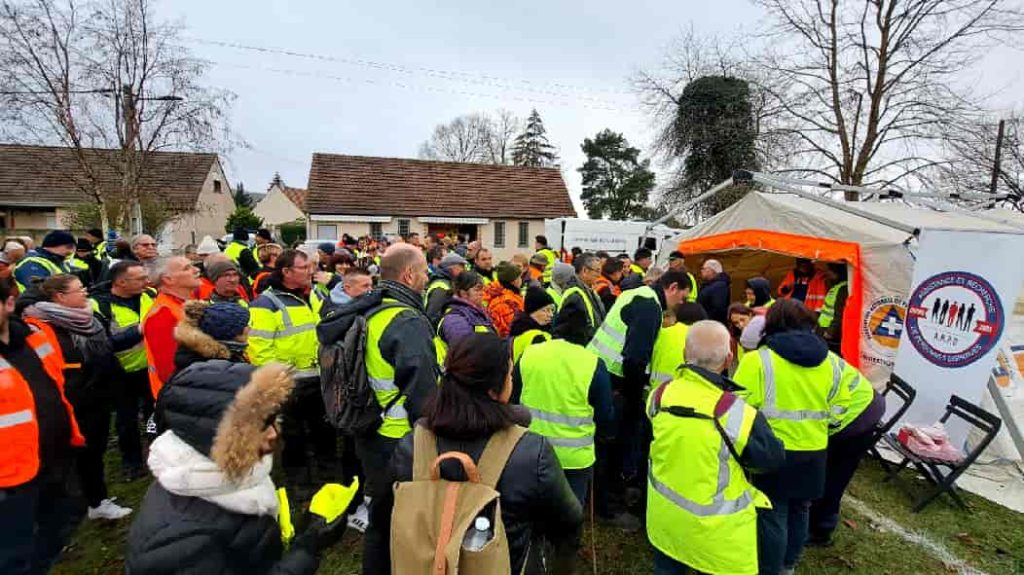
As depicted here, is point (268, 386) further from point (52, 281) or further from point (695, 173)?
point (695, 173)

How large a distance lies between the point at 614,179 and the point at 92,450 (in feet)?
122

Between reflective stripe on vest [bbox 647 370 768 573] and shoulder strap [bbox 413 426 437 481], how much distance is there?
1.20 meters

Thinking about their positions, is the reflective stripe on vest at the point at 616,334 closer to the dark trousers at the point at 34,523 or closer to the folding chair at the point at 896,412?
the folding chair at the point at 896,412

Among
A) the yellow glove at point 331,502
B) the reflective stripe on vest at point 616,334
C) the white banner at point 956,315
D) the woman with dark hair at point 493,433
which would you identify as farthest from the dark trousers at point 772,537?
the white banner at point 956,315

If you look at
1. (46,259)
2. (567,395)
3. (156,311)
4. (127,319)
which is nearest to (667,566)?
(567,395)

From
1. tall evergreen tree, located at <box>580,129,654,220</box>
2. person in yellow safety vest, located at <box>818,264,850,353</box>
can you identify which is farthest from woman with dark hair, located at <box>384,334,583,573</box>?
tall evergreen tree, located at <box>580,129,654,220</box>

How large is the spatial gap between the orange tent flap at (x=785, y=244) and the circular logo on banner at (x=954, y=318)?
44.9 inches

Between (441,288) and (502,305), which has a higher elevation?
(441,288)

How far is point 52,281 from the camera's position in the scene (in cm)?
337

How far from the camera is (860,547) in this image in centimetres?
376

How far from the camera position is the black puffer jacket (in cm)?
157

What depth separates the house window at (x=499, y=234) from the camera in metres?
28.2

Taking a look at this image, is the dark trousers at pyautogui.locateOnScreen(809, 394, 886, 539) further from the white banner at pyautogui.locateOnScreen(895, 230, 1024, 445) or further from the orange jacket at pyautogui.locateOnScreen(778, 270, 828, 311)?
the orange jacket at pyautogui.locateOnScreen(778, 270, 828, 311)

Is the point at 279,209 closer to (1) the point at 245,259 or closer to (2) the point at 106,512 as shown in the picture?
(1) the point at 245,259
